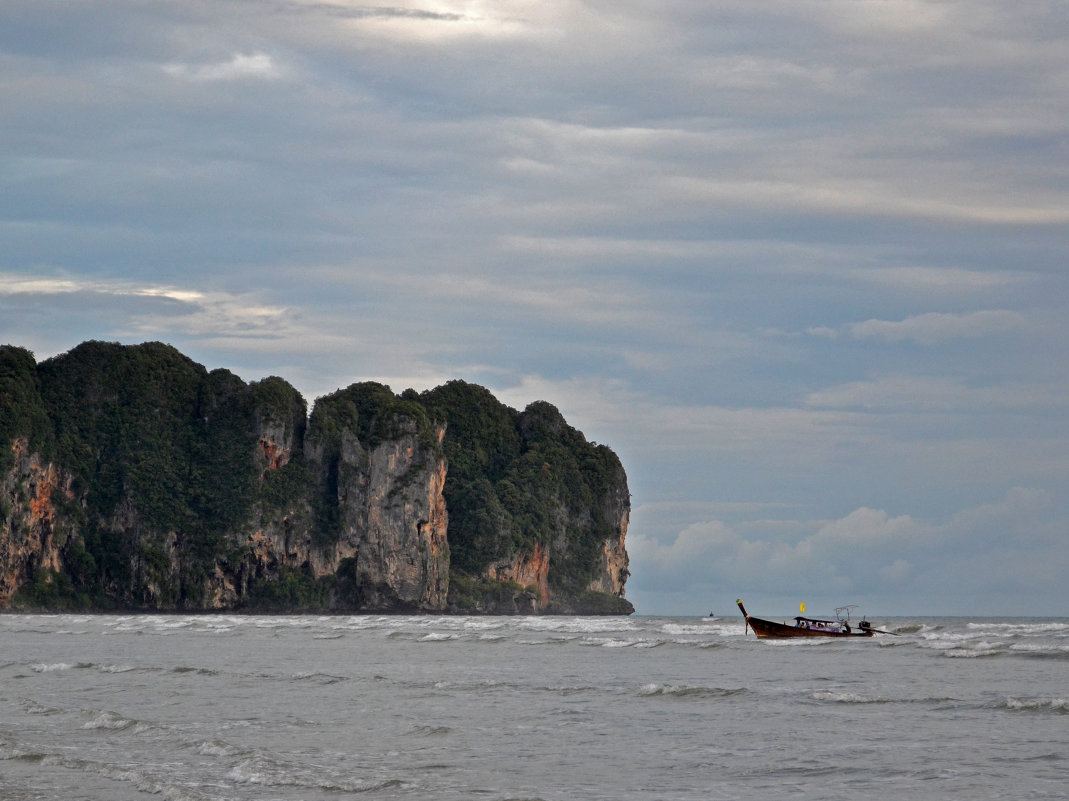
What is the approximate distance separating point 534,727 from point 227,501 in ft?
325

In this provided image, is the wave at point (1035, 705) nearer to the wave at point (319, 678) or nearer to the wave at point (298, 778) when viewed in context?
the wave at point (298, 778)

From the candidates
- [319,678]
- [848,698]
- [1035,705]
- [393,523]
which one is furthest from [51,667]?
[393,523]

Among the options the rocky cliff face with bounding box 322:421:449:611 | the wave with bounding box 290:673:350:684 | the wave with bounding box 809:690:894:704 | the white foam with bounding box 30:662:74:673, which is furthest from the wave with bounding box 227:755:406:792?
the rocky cliff face with bounding box 322:421:449:611

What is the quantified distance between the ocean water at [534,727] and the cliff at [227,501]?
74.4 m

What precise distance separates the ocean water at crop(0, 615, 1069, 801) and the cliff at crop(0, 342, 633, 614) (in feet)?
244

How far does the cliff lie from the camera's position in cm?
10950

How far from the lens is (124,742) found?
1962cm

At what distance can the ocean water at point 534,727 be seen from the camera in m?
15.8

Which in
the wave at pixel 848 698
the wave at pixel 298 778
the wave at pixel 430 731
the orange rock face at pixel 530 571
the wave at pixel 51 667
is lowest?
the wave at pixel 51 667

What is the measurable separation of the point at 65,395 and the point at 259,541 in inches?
923

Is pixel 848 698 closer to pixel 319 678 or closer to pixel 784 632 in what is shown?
pixel 319 678

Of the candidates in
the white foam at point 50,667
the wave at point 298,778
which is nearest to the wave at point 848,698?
the wave at point 298,778

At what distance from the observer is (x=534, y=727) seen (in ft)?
70.0

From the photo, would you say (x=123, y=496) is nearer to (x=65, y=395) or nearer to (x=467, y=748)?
(x=65, y=395)
